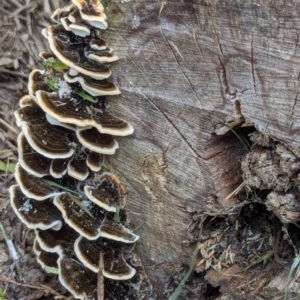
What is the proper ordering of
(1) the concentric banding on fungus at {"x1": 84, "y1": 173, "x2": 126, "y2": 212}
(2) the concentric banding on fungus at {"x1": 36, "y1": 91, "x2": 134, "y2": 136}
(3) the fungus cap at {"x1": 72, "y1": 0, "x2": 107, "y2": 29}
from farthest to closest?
(1) the concentric banding on fungus at {"x1": 84, "y1": 173, "x2": 126, "y2": 212} → (2) the concentric banding on fungus at {"x1": 36, "y1": 91, "x2": 134, "y2": 136} → (3) the fungus cap at {"x1": 72, "y1": 0, "x2": 107, "y2": 29}

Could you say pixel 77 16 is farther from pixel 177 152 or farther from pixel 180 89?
pixel 177 152

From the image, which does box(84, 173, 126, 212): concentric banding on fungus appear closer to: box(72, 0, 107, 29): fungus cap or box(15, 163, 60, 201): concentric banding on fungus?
box(15, 163, 60, 201): concentric banding on fungus

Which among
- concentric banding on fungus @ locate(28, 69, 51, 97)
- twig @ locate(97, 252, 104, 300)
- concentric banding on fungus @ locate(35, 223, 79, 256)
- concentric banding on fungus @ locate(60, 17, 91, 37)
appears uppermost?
concentric banding on fungus @ locate(60, 17, 91, 37)

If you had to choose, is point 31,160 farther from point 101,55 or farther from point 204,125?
point 204,125

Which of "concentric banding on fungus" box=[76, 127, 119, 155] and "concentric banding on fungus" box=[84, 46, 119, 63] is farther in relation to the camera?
"concentric banding on fungus" box=[76, 127, 119, 155]

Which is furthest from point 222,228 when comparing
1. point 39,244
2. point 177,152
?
point 39,244

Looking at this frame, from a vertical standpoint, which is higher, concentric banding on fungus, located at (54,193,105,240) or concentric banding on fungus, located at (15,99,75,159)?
concentric banding on fungus, located at (15,99,75,159)

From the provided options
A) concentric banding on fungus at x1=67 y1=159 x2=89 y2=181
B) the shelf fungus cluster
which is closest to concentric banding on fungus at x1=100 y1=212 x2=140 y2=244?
the shelf fungus cluster

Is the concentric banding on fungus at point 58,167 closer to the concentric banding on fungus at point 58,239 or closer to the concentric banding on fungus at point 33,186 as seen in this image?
the concentric banding on fungus at point 33,186

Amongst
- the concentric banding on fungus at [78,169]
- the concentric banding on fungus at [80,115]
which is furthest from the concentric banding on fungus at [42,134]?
the concentric banding on fungus at [80,115]
